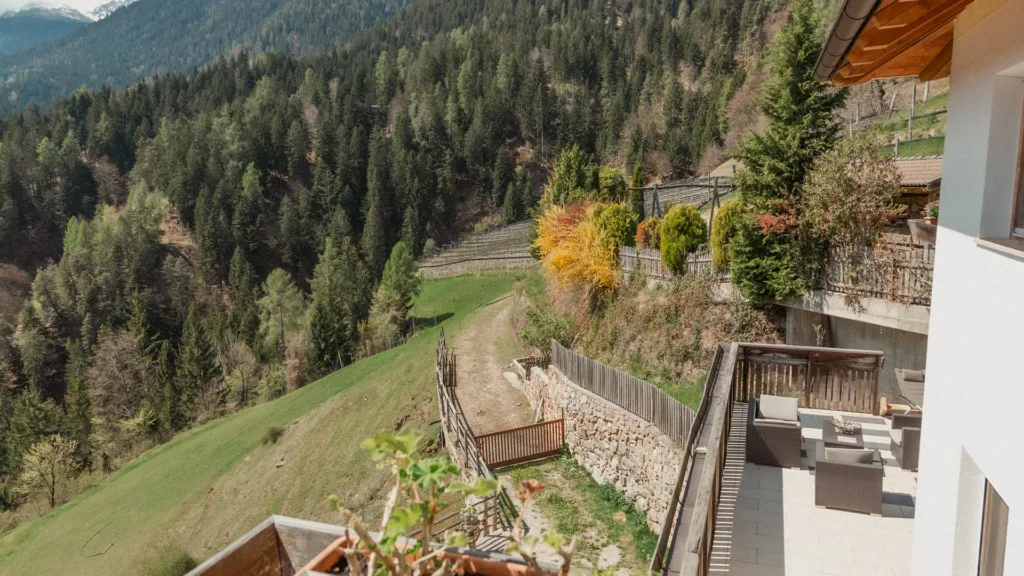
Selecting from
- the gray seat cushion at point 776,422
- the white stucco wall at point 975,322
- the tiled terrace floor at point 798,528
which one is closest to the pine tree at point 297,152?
the gray seat cushion at point 776,422

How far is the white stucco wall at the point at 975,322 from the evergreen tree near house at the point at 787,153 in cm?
1355

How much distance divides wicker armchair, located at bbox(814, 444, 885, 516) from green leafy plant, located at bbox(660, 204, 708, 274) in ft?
45.5

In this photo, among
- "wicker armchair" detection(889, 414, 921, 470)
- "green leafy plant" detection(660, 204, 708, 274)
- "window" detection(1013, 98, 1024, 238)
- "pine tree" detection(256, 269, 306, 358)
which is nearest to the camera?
"window" detection(1013, 98, 1024, 238)

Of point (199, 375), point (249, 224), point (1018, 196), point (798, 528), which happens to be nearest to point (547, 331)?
point (798, 528)

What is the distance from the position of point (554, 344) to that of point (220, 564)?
704 inches

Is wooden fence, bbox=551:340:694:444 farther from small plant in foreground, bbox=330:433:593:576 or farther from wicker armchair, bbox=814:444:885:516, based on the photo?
small plant in foreground, bbox=330:433:593:576

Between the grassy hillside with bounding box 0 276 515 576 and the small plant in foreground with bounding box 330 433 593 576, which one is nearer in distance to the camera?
the small plant in foreground with bounding box 330 433 593 576

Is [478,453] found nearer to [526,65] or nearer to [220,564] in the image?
[220,564]

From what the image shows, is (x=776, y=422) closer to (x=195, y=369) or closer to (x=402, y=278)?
(x=402, y=278)

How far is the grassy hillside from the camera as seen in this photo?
84.1ft

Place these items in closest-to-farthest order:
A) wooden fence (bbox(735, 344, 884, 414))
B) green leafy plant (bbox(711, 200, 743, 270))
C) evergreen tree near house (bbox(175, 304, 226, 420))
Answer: wooden fence (bbox(735, 344, 884, 414)) → green leafy plant (bbox(711, 200, 743, 270)) → evergreen tree near house (bbox(175, 304, 226, 420))

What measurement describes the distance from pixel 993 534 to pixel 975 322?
3.46ft

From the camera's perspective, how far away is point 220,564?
3525 mm

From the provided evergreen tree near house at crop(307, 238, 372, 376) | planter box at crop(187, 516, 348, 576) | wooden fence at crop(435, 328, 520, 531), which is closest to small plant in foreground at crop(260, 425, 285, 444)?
wooden fence at crop(435, 328, 520, 531)
